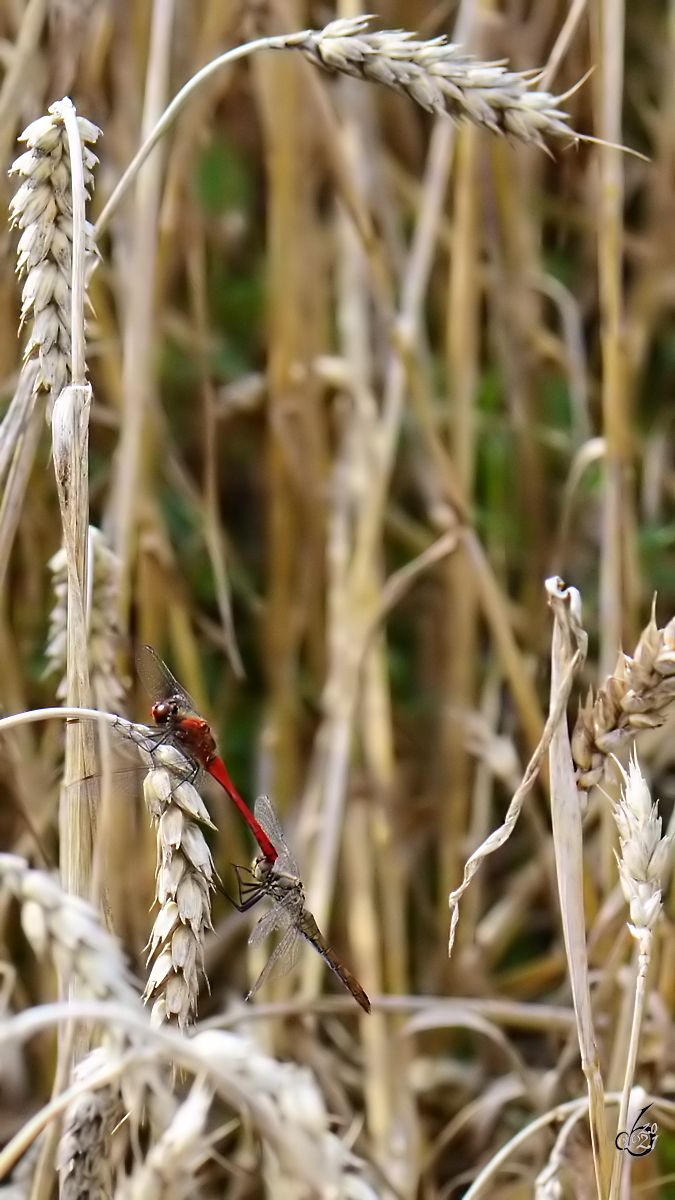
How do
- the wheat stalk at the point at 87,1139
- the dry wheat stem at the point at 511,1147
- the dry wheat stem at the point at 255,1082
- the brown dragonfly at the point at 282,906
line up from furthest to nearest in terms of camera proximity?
the brown dragonfly at the point at 282,906
the dry wheat stem at the point at 511,1147
the wheat stalk at the point at 87,1139
the dry wheat stem at the point at 255,1082

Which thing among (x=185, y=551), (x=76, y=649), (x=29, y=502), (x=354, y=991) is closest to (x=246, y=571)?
(x=185, y=551)

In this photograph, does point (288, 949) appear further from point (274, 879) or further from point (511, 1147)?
point (511, 1147)

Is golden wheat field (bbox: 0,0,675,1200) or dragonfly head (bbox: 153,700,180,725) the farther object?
dragonfly head (bbox: 153,700,180,725)

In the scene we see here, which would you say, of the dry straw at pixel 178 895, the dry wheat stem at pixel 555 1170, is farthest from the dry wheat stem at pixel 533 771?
the dry wheat stem at pixel 555 1170

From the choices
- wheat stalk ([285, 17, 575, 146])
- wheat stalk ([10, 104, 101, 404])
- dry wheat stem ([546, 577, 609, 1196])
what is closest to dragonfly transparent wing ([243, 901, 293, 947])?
dry wheat stem ([546, 577, 609, 1196])

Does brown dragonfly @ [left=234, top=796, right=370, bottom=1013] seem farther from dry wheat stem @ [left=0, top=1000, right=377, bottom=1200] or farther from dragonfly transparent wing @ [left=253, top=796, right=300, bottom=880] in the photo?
dry wheat stem @ [left=0, top=1000, right=377, bottom=1200]

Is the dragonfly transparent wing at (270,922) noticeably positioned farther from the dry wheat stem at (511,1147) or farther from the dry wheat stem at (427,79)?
the dry wheat stem at (427,79)
